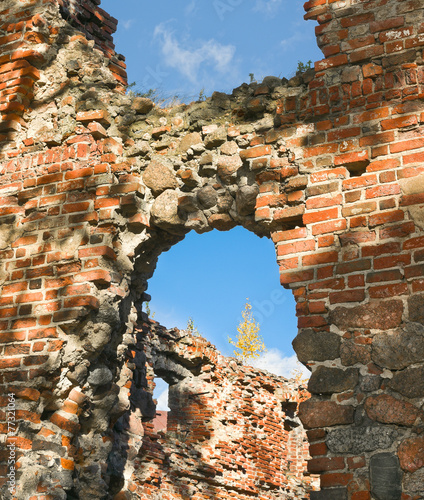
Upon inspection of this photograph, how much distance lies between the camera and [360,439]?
3326mm

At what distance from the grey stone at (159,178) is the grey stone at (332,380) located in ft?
6.45

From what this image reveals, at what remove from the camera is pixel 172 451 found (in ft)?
30.1

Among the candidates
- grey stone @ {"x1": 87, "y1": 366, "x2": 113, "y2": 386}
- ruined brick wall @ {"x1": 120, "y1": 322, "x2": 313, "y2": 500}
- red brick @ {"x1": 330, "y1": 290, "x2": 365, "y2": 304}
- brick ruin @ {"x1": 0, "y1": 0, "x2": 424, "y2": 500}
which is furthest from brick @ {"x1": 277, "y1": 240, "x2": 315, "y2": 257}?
ruined brick wall @ {"x1": 120, "y1": 322, "x2": 313, "y2": 500}

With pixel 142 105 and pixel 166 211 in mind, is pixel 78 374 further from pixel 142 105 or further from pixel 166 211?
pixel 142 105

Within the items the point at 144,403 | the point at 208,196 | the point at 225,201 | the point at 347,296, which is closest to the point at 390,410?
the point at 347,296

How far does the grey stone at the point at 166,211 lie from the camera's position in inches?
184

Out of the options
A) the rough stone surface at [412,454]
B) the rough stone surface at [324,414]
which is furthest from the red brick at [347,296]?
the rough stone surface at [412,454]

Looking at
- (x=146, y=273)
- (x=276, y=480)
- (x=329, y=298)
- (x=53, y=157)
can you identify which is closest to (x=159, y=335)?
(x=276, y=480)

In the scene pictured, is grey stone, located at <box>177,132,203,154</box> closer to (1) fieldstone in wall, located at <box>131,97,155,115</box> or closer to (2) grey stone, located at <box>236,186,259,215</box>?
(1) fieldstone in wall, located at <box>131,97,155,115</box>

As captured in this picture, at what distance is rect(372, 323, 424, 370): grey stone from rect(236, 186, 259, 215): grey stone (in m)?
1.40

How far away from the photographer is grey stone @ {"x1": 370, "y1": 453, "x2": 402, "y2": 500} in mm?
3154

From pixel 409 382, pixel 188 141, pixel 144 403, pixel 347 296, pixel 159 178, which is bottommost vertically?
pixel 409 382

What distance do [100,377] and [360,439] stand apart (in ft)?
6.48

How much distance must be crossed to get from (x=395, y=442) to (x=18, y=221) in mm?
3275
